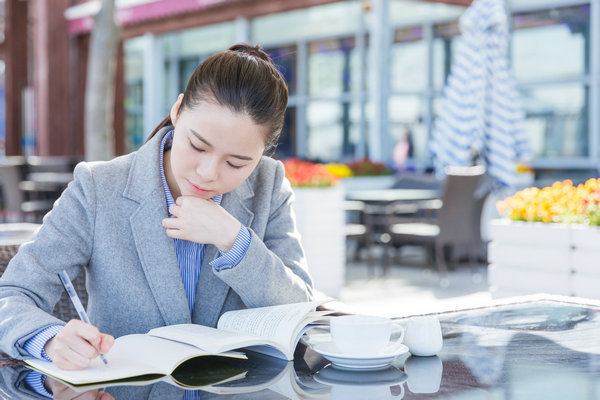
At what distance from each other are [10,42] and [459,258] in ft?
34.6

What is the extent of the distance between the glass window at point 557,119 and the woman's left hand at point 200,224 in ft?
30.3

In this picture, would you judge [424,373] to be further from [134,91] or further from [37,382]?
[134,91]

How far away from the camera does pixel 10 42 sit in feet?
48.8

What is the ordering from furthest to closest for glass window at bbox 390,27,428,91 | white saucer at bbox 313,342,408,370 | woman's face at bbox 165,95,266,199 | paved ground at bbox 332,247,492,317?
1. glass window at bbox 390,27,428,91
2. paved ground at bbox 332,247,492,317
3. woman's face at bbox 165,95,266,199
4. white saucer at bbox 313,342,408,370

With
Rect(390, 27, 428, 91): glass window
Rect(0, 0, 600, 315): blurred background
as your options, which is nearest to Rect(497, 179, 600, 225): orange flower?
Rect(0, 0, 600, 315): blurred background

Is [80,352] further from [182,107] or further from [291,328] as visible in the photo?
[182,107]

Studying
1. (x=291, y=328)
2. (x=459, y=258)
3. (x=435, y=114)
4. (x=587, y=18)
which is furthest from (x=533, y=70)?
(x=291, y=328)

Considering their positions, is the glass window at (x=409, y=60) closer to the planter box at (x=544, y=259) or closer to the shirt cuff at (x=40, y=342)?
the planter box at (x=544, y=259)

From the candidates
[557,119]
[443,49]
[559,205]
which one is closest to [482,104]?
[557,119]

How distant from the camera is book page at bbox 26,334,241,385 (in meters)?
1.19

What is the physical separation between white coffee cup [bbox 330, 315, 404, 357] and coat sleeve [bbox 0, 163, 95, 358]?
492 millimetres

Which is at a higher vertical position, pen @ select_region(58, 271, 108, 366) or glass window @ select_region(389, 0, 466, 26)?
glass window @ select_region(389, 0, 466, 26)

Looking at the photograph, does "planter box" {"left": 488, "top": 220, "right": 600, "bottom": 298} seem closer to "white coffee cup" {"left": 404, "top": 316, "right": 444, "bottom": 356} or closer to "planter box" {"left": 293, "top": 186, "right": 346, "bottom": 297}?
"planter box" {"left": 293, "top": 186, "right": 346, "bottom": 297}

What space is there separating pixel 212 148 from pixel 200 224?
0.15m
